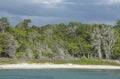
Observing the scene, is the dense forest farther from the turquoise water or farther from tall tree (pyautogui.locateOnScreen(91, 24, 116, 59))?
the turquoise water

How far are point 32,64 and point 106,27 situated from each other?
5085 centimetres

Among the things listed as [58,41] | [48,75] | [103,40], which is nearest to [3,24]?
[58,41]

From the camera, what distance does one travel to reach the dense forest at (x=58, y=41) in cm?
13138

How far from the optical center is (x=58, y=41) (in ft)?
486

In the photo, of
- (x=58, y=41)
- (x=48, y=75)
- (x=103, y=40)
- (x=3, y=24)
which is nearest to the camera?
(x=48, y=75)

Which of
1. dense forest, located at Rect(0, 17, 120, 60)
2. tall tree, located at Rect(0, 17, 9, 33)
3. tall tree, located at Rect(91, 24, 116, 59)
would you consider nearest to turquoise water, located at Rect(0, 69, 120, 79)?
dense forest, located at Rect(0, 17, 120, 60)

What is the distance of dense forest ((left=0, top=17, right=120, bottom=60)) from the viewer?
431 ft

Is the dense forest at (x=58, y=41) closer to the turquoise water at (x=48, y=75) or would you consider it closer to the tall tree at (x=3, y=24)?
the tall tree at (x=3, y=24)

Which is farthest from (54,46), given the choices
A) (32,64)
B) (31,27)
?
(32,64)

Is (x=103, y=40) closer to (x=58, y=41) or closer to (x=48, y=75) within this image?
(x=58, y=41)

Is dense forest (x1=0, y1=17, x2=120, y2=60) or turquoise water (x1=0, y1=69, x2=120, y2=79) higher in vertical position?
dense forest (x1=0, y1=17, x2=120, y2=60)

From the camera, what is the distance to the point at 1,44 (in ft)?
427

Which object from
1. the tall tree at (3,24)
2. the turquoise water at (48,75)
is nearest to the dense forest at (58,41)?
the tall tree at (3,24)

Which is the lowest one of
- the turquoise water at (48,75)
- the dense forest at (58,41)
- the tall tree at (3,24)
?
the turquoise water at (48,75)
